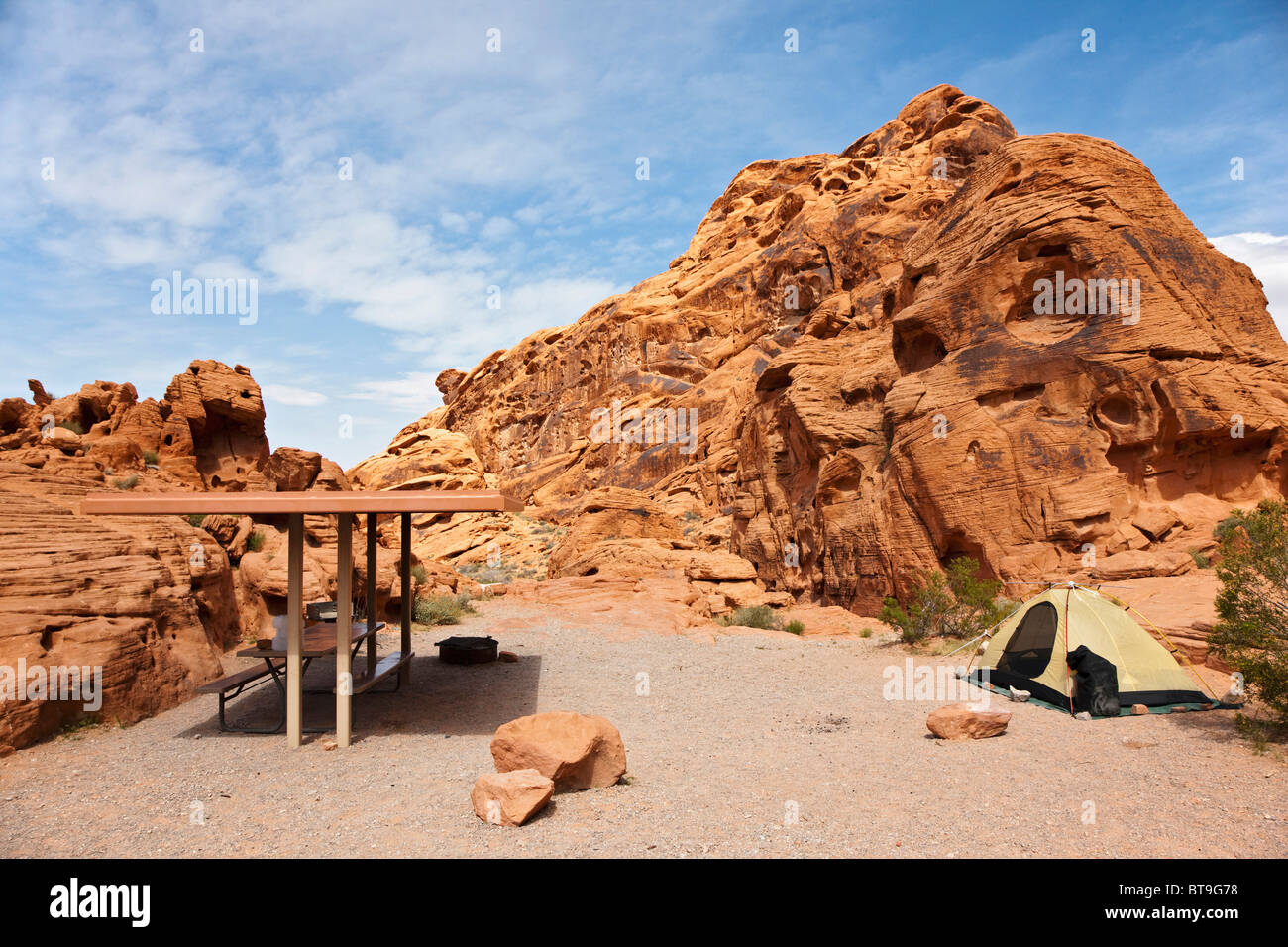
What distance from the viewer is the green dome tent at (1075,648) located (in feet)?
25.4

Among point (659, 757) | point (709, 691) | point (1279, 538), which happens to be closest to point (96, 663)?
point (659, 757)

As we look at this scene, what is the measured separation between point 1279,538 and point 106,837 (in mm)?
10285

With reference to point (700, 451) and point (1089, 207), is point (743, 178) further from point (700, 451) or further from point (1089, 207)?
point (1089, 207)

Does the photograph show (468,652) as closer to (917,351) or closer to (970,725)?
(970,725)

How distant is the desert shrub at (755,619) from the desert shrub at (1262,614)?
9428 mm

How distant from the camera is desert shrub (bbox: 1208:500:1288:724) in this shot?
644 cm

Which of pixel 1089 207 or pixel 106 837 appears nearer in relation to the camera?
pixel 106 837

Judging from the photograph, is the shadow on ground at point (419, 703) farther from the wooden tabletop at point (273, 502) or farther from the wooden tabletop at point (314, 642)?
the wooden tabletop at point (273, 502)

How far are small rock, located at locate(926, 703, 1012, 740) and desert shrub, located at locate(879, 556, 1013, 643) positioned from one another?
4.79m

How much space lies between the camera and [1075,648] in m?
8.16

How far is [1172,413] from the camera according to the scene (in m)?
13.1

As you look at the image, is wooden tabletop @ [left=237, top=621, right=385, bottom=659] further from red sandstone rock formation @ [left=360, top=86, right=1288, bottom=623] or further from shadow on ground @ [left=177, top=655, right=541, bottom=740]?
red sandstone rock formation @ [left=360, top=86, right=1288, bottom=623]

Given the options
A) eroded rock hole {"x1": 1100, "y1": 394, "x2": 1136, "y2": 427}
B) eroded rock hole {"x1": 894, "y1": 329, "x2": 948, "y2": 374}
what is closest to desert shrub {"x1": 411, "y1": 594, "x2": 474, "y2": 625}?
eroded rock hole {"x1": 894, "y1": 329, "x2": 948, "y2": 374}

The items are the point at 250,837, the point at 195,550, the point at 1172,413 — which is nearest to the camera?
the point at 250,837
